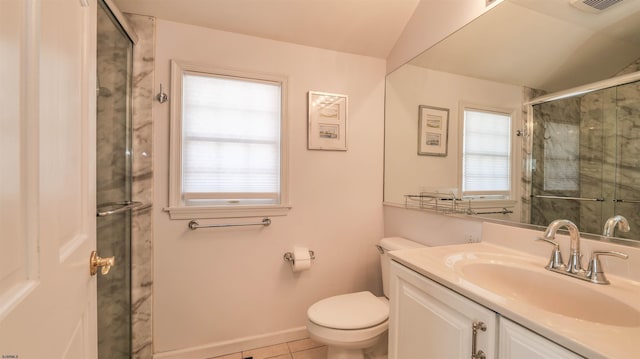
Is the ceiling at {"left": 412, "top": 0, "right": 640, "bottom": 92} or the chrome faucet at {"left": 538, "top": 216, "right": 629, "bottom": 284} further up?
the ceiling at {"left": 412, "top": 0, "right": 640, "bottom": 92}

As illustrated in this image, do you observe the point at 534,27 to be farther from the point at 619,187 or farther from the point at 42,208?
the point at 42,208

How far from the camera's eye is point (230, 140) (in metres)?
1.78

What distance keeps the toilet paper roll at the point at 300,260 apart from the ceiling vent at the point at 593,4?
1.89 m

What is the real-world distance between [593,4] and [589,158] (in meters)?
0.62

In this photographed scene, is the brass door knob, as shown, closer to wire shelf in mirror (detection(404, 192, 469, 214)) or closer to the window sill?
the window sill

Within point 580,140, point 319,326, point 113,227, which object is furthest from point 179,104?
point 580,140

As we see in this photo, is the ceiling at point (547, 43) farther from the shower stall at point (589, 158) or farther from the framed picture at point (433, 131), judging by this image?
the framed picture at point (433, 131)

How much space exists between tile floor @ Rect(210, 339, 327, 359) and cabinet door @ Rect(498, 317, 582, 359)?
4.50ft

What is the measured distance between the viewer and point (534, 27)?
1.25 meters

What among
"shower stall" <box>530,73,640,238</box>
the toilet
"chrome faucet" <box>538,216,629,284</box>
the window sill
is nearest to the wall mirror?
"shower stall" <box>530,73,640,238</box>

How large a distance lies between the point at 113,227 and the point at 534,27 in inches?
92.9

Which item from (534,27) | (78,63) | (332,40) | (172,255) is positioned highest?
(332,40)

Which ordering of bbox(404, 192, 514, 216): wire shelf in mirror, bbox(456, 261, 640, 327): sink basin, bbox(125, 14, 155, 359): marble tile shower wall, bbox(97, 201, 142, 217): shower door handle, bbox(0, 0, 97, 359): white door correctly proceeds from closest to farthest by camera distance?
bbox(0, 0, 97, 359): white door
bbox(456, 261, 640, 327): sink basin
bbox(97, 201, 142, 217): shower door handle
bbox(404, 192, 514, 216): wire shelf in mirror
bbox(125, 14, 155, 359): marble tile shower wall

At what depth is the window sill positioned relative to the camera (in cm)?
167
